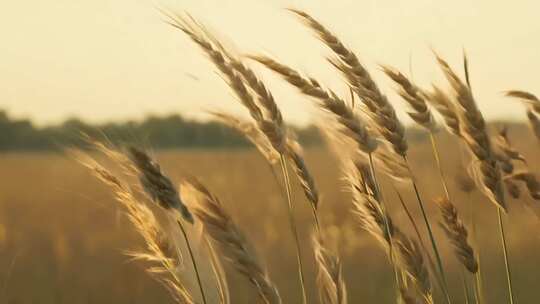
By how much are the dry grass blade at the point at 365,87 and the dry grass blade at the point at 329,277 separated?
0.22 metres

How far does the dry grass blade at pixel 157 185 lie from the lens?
132 centimetres

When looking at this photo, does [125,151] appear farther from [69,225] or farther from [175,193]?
[69,225]

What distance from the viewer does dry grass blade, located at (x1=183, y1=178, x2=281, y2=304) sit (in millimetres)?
1288

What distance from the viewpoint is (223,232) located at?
129cm

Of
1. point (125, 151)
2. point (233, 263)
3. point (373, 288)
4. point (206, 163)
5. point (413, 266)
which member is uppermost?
point (125, 151)

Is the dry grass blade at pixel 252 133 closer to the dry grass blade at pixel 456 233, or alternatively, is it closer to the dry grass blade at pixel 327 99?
the dry grass blade at pixel 327 99

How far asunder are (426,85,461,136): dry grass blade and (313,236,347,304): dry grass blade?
332 mm

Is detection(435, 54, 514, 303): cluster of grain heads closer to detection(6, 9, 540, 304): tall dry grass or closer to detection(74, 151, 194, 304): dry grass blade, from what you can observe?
detection(6, 9, 540, 304): tall dry grass

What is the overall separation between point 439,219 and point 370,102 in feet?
0.74

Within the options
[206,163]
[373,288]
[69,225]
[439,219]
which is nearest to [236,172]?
[206,163]

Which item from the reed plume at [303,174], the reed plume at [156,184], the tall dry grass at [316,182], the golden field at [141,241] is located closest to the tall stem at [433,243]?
the tall dry grass at [316,182]

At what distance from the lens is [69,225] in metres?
5.40

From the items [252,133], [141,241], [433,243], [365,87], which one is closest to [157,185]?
[252,133]

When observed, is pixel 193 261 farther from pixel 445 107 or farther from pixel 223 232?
pixel 445 107
